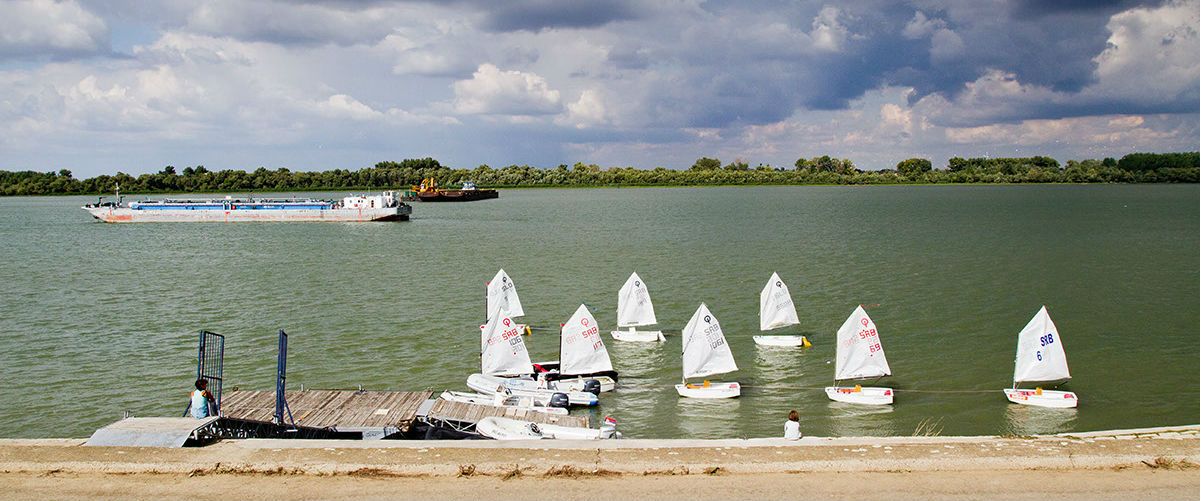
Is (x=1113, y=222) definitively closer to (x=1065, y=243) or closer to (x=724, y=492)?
(x=1065, y=243)

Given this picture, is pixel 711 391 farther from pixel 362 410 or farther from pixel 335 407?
pixel 335 407

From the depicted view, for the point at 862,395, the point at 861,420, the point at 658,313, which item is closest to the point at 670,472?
the point at 861,420

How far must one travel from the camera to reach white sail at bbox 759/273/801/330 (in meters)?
41.3

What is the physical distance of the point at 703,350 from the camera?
3209cm

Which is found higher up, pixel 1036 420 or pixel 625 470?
pixel 625 470

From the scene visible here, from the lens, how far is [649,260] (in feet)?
258

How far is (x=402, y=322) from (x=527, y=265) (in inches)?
1165

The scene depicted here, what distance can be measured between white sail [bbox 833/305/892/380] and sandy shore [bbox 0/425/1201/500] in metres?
14.2

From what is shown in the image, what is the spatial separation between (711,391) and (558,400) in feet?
19.6

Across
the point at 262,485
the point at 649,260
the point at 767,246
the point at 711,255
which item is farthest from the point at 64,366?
the point at 767,246

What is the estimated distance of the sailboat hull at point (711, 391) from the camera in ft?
102

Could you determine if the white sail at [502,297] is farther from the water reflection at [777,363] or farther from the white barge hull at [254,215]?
the white barge hull at [254,215]

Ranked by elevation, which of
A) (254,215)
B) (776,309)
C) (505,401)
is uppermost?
(254,215)

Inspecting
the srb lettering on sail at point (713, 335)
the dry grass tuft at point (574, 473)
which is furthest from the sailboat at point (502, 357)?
the dry grass tuft at point (574, 473)
